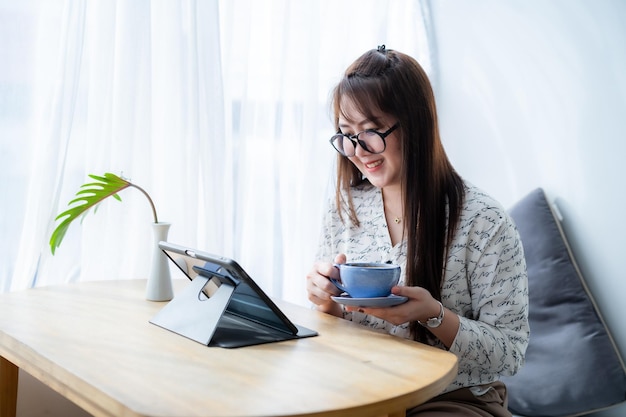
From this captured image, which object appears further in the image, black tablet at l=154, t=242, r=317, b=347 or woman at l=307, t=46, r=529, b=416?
woman at l=307, t=46, r=529, b=416

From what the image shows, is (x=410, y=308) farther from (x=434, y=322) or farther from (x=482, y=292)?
(x=482, y=292)

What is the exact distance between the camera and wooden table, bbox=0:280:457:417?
3.24 feet

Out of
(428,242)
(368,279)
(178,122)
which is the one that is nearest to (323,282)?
(368,279)

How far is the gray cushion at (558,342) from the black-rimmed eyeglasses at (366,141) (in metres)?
0.96

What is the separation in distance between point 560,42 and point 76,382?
6.59ft

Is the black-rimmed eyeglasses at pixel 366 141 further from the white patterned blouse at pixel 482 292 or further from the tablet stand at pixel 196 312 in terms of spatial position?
the tablet stand at pixel 196 312

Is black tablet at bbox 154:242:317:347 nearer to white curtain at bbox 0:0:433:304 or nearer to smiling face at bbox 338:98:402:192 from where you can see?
smiling face at bbox 338:98:402:192

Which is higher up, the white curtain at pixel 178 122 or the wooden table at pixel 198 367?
the white curtain at pixel 178 122

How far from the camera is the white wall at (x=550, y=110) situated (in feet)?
7.30

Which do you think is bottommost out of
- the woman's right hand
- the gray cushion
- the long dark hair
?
the gray cushion

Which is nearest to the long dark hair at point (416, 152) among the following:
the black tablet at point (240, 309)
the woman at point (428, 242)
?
the woman at point (428, 242)

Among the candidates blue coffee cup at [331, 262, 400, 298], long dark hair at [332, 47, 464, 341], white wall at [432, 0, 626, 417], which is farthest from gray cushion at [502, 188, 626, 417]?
blue coffee cup at [331, 262, 400, 298]

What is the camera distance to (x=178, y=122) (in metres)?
2.29

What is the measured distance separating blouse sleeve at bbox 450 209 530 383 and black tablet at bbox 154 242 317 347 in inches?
13.3
